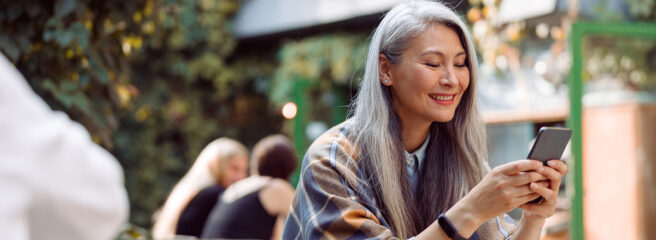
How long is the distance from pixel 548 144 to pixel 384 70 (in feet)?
1.41

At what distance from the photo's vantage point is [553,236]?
15.7 feet

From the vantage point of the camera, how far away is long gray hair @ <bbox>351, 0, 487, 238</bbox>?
176 centimetres

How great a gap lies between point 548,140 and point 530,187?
11 cm

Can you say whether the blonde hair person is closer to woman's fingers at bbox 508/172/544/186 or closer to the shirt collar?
the shirt collar

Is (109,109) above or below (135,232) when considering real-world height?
above

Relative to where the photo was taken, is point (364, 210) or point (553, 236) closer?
point (364, 210)

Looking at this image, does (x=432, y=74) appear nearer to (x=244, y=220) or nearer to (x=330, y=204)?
(x=330, y=204)

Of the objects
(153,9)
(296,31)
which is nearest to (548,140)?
(153,9)

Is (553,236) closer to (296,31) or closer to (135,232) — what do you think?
(135,232)

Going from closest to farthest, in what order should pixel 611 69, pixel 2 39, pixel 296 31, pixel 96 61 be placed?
pixel 2 39
pixel 96 61
pixel 611 69
pixel 296 31

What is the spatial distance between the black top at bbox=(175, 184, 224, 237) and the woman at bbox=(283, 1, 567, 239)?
3.23 m

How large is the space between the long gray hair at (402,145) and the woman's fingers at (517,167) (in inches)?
10.7

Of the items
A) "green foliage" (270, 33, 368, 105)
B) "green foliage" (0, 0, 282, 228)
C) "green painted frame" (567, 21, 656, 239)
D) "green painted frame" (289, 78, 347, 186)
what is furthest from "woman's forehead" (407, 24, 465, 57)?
"green foliage" (270, 33, 368, 105)

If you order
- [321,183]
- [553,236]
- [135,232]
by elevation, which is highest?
[321,183]
